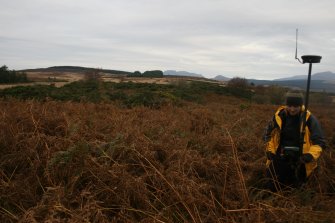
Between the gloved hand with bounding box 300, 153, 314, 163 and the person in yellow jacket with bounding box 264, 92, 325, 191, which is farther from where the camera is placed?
the person in yellow jacket with bounding box 264, 92, 325, 191

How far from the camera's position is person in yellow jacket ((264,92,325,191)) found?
426cm

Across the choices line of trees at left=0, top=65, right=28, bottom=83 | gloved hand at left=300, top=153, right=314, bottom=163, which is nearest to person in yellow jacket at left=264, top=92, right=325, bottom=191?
gloved hand at left=300, top=153, right=314, bottom=163

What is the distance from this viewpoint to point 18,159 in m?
4.80

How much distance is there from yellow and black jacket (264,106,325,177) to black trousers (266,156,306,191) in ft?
0.33

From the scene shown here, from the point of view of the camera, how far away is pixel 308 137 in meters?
4.34

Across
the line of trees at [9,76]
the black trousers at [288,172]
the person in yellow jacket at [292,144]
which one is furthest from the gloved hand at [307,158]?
the line of trees at [9,76]

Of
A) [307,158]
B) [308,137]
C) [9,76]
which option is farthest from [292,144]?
[9,76]

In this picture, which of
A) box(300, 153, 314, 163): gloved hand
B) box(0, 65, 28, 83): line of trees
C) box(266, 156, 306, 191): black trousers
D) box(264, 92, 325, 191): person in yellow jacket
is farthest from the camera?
box(0, 65, 28, 83): line of trees

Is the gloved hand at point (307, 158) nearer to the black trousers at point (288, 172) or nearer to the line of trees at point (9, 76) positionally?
the black trousers at point (288, 172)

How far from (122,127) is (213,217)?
157 inches

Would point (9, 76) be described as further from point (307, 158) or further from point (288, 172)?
point (307, 158)

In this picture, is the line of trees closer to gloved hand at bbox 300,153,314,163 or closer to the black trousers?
the black trousers

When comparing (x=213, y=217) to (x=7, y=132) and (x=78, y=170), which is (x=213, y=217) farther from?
(x=7, y=132)

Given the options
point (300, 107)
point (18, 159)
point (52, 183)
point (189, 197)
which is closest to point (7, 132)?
point (18, 159)
